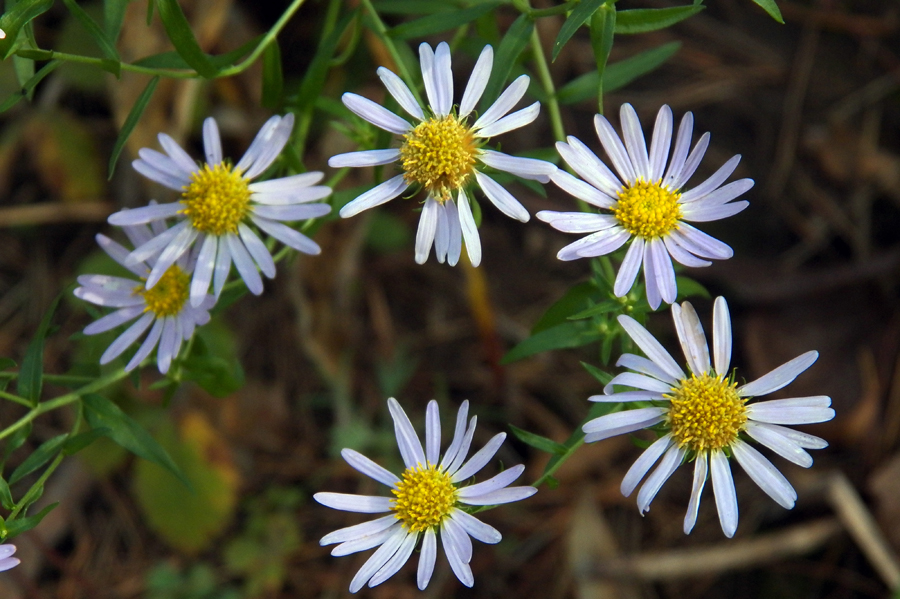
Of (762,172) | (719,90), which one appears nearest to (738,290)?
(762,172)

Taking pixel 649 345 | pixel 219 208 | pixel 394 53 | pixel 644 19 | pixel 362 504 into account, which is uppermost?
pixel 644 19

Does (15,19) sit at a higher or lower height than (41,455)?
higher

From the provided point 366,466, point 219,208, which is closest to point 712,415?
point 366,466

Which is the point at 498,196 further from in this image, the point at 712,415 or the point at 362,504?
the point at 362,504

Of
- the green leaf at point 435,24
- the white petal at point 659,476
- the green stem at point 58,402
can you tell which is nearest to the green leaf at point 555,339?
the white petal at point 659,476

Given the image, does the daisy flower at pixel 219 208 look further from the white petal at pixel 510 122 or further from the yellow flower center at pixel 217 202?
the white petal at pixel 510 122

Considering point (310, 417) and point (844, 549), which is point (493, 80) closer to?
point (310, 417)

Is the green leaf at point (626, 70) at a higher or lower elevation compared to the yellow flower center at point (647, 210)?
higher
